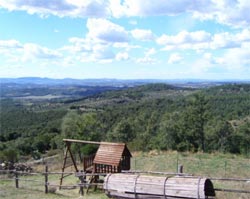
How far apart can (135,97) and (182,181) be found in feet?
606

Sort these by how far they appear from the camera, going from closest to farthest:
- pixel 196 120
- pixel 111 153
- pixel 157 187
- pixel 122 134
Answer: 1. pixel 157 187
2. pixel 111 153
3. pixel 196 120
4. pixel 122 134

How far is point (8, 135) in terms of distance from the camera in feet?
331

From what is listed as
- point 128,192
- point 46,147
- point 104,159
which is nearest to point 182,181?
point 128,192

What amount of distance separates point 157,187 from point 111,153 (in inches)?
283

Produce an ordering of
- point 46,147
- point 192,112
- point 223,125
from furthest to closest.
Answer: point 46,147 < point 223,125 < point 192,112

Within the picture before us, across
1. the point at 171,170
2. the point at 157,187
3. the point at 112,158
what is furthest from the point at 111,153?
the point at 157,187

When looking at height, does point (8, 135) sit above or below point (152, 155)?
below

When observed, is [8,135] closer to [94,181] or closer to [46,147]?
[46,147]

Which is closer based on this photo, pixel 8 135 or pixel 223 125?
pixel 223 125

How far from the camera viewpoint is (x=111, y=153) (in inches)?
754

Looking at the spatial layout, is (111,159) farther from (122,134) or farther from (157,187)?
(122,134)

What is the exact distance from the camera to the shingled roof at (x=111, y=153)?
18.9 metres

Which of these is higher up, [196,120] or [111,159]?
[111,159]

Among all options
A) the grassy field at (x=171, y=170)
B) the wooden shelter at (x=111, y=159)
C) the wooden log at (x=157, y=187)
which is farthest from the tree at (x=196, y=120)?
the wooden log at (x=157, y=187)
